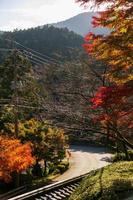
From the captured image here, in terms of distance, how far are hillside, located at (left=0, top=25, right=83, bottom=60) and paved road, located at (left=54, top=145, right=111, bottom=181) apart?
58.8 meters

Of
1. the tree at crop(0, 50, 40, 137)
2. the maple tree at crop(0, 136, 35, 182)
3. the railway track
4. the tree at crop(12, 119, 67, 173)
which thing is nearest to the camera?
the railway track

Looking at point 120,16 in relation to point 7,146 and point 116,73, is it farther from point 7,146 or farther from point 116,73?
point 7,146

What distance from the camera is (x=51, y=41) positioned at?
137375 mm

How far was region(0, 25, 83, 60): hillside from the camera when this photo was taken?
410 ft

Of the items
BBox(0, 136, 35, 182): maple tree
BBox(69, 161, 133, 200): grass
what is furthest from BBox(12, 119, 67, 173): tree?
BBox(69, 161, 133, 200): grass

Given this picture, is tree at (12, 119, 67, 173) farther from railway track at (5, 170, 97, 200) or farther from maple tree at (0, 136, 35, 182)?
railway track at (5, 170, 97, 200)

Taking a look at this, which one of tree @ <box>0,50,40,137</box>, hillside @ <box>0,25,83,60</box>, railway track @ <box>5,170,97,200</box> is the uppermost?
hillside @ <box>0,25,83,60</box>


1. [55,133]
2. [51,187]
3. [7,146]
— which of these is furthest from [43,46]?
[51,187]

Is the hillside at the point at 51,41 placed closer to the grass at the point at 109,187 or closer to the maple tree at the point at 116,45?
the grass at the point at 109,187

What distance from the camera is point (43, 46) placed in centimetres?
13100

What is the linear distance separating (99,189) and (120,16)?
21.5 feet

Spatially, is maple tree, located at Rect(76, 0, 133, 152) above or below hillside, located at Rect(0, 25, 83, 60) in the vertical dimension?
below

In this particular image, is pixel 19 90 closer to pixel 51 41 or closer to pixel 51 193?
pixel 51 193

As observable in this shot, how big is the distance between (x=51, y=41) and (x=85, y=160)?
92089 millimetres
